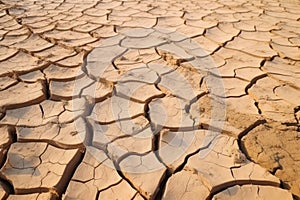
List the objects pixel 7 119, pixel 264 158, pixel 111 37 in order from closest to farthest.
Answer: pixel 264 158
pixel 7 119
pixel 111 37

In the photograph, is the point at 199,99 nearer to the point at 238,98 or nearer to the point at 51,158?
the point at 238,98

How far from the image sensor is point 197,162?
1297mm

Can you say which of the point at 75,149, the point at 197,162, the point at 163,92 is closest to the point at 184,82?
the point at 163,92

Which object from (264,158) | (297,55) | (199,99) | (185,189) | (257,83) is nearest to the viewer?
(185,189)

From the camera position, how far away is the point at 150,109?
1633 mm

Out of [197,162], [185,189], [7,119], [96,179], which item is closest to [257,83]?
[197,162]

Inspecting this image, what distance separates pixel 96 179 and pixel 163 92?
2.36 feet

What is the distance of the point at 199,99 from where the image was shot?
66.9 inches

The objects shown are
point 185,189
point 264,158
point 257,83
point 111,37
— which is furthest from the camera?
point 111,37

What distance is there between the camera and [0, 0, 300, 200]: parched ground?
48.1 inches

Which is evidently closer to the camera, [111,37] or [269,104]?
[269,104]

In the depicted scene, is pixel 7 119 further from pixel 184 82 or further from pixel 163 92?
pixel 184 82

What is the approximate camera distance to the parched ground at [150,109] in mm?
1223

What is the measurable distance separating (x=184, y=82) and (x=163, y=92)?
0.18 meters
